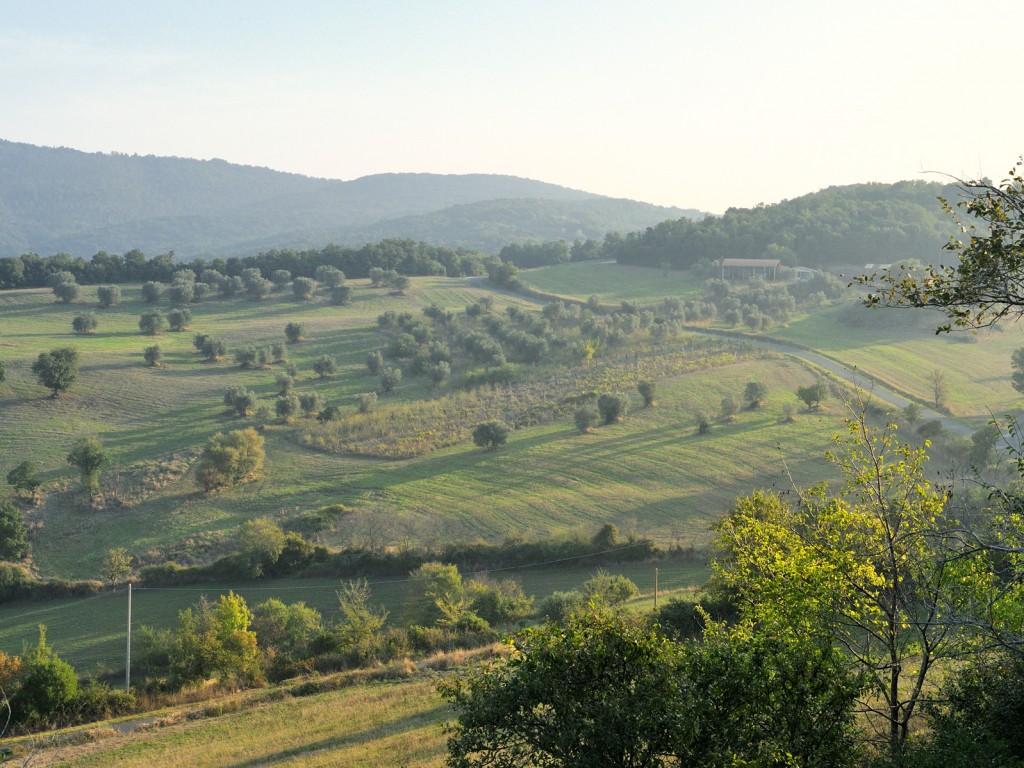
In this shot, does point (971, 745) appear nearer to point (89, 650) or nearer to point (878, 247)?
point (89, 650)

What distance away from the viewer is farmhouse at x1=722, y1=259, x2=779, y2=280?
118m

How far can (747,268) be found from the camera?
120m

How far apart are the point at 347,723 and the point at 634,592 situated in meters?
14.2

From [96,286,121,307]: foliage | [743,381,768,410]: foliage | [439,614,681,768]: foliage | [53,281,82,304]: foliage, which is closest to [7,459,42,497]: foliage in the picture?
[439,614,681,768]: foliage

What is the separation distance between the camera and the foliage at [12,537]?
3956 centimetres

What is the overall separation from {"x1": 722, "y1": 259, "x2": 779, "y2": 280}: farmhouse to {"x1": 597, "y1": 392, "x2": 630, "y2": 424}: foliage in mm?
65380

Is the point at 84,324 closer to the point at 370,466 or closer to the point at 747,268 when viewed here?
the point at 370,466

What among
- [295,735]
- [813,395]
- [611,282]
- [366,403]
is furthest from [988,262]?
[611,282]

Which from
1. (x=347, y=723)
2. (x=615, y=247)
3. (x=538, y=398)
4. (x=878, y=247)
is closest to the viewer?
(x=347, y=723)

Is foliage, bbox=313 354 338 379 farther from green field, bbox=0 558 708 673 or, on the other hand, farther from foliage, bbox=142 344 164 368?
green field, bbox=0 558 708 673

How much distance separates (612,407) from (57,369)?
4284 centimetres

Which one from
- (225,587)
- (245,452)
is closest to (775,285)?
(245,452)

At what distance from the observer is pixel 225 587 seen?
1452 inches

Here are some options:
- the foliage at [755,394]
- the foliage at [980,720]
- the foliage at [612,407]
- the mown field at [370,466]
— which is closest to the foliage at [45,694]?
the mown field at [370,466]
